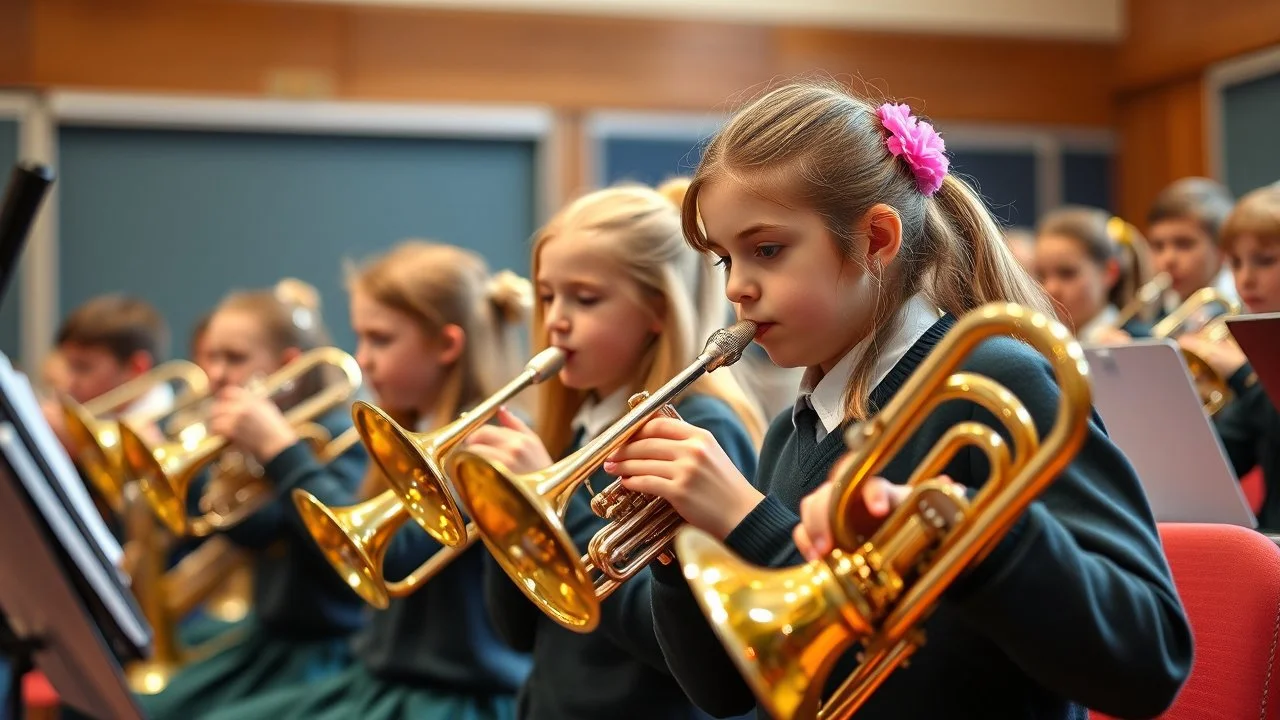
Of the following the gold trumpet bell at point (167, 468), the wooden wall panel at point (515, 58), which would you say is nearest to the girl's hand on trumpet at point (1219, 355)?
the gold trumpet bell at point (167, 468)

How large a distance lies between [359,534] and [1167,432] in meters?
1.10

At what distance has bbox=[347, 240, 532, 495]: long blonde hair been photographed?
2381 mm

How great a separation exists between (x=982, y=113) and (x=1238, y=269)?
3138mm

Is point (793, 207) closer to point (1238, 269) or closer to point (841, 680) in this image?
point (841, 680)

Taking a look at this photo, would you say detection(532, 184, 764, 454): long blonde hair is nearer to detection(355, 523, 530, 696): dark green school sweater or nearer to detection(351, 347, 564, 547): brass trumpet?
detection(351, 347, 564, 547): brass trumpet

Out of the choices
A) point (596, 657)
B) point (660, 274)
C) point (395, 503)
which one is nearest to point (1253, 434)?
point (660, 274)

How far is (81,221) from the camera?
16.1 feet

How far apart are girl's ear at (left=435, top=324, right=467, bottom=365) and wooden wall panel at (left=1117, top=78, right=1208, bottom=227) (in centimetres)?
366

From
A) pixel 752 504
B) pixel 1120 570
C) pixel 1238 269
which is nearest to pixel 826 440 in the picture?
pixel 752 504

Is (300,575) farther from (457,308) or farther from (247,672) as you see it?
(457,308)

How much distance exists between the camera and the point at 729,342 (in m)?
1.32

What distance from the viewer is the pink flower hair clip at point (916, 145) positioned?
1327mm

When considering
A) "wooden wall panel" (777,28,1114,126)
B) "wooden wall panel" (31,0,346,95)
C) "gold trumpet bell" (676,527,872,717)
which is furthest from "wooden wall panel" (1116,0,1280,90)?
"gold trumpet bell" (676,527,872,717)

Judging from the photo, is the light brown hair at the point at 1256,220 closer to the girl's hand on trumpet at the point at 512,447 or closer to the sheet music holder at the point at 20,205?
the girl's hand on trumpet at the point at 512,447
